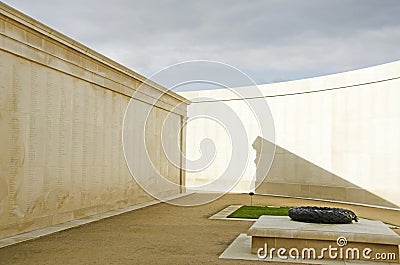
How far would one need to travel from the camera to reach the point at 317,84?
1981cm

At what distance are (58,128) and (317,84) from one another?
1159 cm

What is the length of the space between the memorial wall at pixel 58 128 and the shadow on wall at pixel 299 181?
7116 mm

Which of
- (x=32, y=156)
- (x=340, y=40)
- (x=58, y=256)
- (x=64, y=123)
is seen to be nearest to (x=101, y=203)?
(x=64, y=123)

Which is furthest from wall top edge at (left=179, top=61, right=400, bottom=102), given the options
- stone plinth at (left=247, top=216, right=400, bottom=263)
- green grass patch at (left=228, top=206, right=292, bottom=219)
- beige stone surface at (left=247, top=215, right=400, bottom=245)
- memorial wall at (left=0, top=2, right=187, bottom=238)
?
stone plinth at (left=247, top=216, right=400, bottom=263)

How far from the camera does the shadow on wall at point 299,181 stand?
59.3 ft

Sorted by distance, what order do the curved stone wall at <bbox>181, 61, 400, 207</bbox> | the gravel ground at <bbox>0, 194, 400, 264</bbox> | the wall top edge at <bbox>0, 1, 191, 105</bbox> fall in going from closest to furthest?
the gravel ground at <bbox>0, 194, 400, 264</bbox> → the wall top edge at <bbox>0, 1, 191, 105</bbox> → the curved stone wall at <bbox>181, 61, 400, 207</bbox>

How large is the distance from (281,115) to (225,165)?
3957 millimetres

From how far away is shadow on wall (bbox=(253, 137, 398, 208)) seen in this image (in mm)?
18062

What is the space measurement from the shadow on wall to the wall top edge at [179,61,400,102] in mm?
2210

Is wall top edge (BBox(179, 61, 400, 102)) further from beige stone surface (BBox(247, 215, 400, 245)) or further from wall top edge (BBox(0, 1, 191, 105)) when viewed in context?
beige stone surface (BBox(247, 215, 400, 245))

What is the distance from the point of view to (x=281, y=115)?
2161 cm

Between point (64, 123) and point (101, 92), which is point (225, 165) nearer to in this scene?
point (101, 92)

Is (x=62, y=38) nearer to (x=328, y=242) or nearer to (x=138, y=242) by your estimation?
(x=138, y=242)

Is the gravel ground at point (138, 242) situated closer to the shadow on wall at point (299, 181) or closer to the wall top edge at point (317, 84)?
the shadow on wall at point (299, 181)
